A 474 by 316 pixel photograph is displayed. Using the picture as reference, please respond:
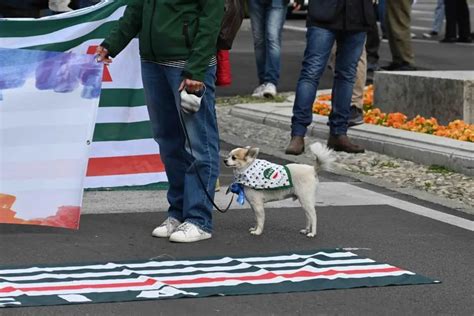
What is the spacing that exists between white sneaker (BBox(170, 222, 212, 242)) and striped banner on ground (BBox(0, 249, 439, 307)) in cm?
41

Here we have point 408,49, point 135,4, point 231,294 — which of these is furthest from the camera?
point 408,49

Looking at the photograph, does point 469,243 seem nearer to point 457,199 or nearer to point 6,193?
point 457,199

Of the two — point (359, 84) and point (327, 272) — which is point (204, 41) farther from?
point (359, 84)

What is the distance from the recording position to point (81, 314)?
5.73 metres

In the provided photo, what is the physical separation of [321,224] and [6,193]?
1842 millimetres

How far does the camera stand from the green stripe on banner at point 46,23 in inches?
310

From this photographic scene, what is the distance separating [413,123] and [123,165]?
136 inches

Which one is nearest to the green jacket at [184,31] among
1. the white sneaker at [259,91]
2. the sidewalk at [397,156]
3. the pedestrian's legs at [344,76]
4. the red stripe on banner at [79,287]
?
the red stripe on banner at [79,287]

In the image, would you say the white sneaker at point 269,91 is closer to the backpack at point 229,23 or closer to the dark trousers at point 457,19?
the backpack at point 229,23

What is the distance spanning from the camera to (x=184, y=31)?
7066 millimetres

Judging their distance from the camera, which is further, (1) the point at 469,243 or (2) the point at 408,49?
(2) the point at 408,49

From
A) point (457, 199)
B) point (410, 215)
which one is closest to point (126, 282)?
point (410, 215)

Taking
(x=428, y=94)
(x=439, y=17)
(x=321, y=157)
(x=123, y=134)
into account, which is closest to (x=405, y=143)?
(x=428, y=94)

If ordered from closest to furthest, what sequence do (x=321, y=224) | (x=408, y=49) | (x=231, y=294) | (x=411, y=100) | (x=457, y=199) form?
1. (x=231, y=294)
2. (x=321, y=224)
3. (x=457, y=199)
4. (x=411, y=100)
5. (x=408, y=49)
